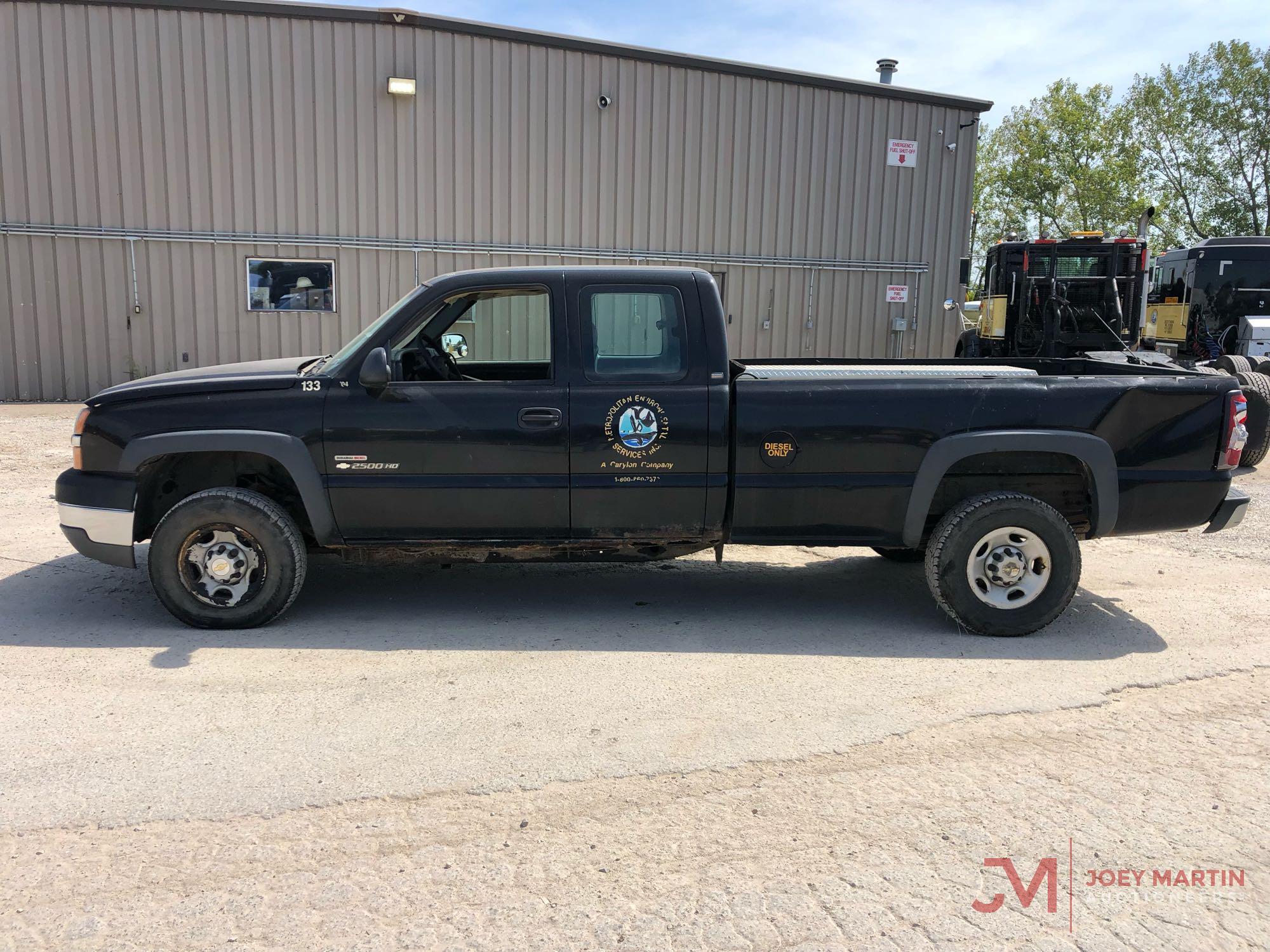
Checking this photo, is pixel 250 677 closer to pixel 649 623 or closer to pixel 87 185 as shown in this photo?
pixel 649 623

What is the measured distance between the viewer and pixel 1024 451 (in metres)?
4.89

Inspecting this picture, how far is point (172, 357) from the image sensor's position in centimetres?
1474

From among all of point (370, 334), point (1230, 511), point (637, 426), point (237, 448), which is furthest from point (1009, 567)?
point (237, 448)

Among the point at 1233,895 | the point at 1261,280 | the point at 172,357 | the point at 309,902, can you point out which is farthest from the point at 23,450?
the point at 1261,280

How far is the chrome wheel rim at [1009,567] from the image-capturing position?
16.2ft

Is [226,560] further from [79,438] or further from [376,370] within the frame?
[376,370]

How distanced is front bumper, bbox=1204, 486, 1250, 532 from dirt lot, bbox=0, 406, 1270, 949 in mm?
603

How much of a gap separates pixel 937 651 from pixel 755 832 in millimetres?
2122

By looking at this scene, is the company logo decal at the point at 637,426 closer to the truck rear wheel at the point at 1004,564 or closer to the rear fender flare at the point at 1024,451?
the rear fender flare at the point at 1024,451

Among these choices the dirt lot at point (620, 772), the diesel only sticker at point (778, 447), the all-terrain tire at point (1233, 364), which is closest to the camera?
the dirt lot at point (620, 772)

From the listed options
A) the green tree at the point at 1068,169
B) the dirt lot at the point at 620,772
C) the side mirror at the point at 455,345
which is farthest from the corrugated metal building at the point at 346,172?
the green tree at the point at 1068,169

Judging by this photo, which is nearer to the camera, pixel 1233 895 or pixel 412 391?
pixel 1233 895

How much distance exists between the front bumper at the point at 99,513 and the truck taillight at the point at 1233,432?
5.74 meters

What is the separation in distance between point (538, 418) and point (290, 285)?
11.7 meters
